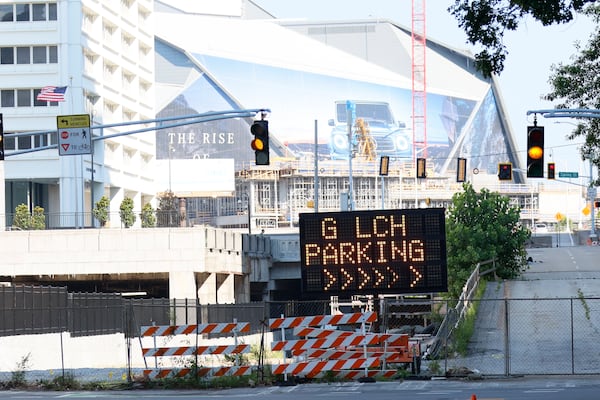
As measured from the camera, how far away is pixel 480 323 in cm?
Answer: 4672

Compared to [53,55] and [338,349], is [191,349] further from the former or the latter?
[53,55]

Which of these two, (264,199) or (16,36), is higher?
(16,36)

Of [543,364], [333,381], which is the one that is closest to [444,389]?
[333,381]

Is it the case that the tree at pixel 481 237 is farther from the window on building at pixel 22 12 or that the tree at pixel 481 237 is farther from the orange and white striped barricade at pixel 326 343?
the window on building at pixel 22 12

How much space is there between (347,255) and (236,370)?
4.02 m

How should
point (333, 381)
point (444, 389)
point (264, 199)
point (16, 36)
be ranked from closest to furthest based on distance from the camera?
1. point (444, 389)
2. point (333, 381)
3. point (16, 36)
4. point (264, 199)

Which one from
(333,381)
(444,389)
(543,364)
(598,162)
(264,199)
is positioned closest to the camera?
(444,389)

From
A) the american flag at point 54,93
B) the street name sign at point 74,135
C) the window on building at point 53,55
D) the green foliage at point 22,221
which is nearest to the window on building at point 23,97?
the window on building at point 53,55

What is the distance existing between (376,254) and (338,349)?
2555 millimetres

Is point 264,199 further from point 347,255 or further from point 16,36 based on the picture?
point 347,255

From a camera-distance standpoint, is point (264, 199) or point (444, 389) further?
point (264, 199)

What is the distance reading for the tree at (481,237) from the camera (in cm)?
6309

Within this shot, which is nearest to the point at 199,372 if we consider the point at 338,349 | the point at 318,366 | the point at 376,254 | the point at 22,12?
the point at 318,366

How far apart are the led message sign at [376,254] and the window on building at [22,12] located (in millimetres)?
67161
